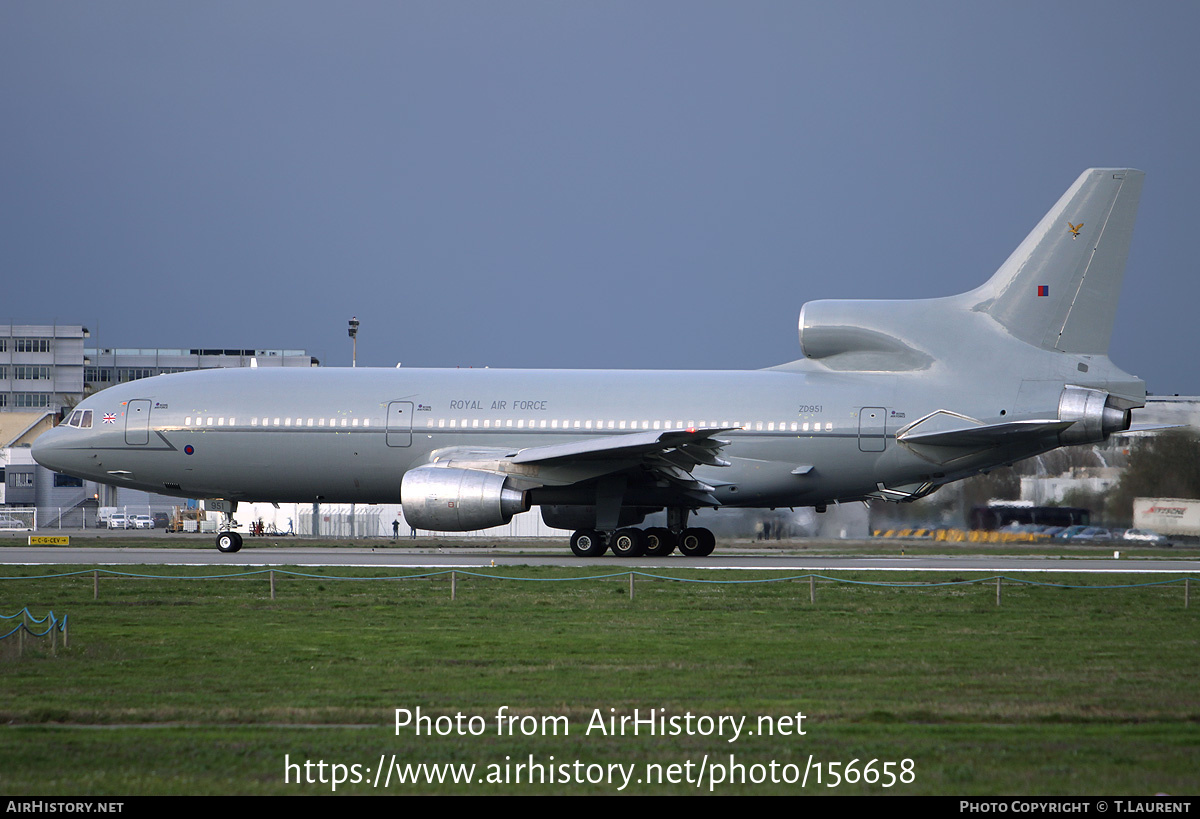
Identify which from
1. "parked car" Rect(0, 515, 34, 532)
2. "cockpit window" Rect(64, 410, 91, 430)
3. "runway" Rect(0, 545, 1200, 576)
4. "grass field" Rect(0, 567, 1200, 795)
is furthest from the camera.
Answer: "parked car" Rect(0, 515, 34, 532)

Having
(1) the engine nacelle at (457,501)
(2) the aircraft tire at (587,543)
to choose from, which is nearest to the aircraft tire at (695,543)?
(2) the aircraft tire at (587,543)

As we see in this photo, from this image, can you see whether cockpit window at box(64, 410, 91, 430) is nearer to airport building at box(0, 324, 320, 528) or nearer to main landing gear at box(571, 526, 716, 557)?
main landing gear at box(571, 526, 716, 557)

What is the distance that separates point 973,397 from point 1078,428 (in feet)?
8.21

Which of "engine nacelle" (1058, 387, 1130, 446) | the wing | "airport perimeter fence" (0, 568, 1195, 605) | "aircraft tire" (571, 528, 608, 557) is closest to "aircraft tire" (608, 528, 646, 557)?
"aircraft tire" (571, 528, 608, 557)

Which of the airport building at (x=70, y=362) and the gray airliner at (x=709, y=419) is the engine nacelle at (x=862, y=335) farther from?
the airport building at (x=70, y=362)

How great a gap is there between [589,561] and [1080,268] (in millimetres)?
14118

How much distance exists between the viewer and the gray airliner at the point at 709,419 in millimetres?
27516

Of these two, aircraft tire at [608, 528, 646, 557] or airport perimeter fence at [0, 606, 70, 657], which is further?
aircraft tire at [608, 528, 646, 557]

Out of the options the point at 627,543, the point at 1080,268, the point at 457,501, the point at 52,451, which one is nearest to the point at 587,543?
the point at 627,543

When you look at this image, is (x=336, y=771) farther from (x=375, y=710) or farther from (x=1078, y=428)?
(x=1078, y=428)

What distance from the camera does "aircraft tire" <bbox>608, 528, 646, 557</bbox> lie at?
94.4 ft

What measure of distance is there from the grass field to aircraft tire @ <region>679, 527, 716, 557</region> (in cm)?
980

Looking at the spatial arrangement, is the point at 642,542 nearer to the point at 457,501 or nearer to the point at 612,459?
the point at 612,459
